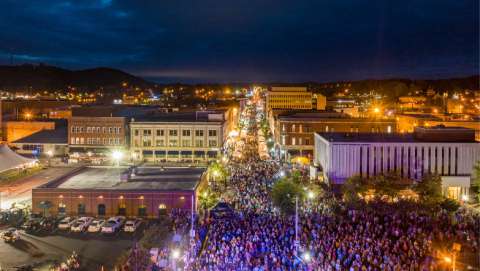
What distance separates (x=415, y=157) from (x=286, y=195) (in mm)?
14795

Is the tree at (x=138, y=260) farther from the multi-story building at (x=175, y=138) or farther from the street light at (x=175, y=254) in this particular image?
the multi-story building at (x=175, y=138)

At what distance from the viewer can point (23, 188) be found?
41.8 meters

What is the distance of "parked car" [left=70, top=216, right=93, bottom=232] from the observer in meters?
29.3

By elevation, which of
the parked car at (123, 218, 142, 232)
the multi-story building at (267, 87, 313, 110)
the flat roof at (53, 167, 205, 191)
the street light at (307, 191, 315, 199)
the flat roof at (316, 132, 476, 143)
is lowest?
the parked car at (123, 218, 142, 232)

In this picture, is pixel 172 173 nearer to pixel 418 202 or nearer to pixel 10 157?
pixel 10 157

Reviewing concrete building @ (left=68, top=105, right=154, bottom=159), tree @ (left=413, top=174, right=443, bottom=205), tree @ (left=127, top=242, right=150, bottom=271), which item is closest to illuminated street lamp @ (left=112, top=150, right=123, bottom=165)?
concrete building @ (left=68, top=105, right=154, bottom=159)

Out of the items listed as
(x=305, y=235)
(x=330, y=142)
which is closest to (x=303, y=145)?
(x=330, y=142)

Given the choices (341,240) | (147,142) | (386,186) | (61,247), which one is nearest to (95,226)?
(61,247)

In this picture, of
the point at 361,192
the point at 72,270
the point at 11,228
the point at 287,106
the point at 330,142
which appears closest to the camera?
the point at 72,270

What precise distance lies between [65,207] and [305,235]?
18.4m

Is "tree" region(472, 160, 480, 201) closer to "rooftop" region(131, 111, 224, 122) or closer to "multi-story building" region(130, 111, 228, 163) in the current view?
"multi-story building" region(130, 111, 228, 163)

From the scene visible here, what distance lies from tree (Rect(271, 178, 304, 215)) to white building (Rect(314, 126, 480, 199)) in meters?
9.89

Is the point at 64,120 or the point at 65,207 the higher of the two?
the point at 64,120

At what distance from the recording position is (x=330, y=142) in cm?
4216
